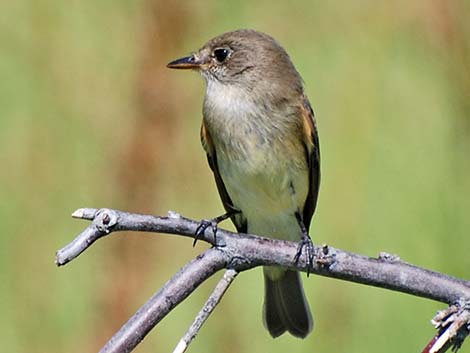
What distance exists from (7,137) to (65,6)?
84cm

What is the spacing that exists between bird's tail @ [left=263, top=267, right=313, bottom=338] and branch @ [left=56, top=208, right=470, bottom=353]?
1.60 metres

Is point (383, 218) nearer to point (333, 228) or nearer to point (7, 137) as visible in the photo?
point (333, 228)

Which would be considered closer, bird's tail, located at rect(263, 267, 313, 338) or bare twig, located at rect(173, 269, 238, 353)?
bare twig, located at rect(173, 269, 238, 353)

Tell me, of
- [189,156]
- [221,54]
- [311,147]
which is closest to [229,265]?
[311,147]

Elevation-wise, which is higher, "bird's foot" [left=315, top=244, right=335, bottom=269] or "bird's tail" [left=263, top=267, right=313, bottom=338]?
"bird's tail" [left=263, top=267, right=313, bottom=338]

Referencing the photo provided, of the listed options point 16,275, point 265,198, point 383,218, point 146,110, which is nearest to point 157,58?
point 146,110

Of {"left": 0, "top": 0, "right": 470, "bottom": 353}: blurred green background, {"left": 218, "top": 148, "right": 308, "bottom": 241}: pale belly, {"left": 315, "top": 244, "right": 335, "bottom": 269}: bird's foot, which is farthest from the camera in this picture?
{"left": 0, "top": 0, "right": 470, "bottom": 353}: blurred green background

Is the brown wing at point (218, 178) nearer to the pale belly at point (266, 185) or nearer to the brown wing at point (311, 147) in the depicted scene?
the pale belly at point (266, 185)

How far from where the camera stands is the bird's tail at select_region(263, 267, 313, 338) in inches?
158

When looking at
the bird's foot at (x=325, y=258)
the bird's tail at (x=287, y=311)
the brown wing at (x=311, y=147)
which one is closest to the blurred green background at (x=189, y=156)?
the bird's tail at (x=287, y=311)

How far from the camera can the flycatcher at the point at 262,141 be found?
3908 millimetres

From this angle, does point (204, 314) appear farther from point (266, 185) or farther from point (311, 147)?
point (311, 147)

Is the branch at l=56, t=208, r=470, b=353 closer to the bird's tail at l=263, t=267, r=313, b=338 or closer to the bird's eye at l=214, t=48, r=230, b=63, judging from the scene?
the bird's tail at l=263, t=267, r=313, b=338

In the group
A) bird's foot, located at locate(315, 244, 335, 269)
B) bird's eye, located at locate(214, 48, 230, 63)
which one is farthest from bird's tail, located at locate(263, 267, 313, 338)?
bird's foot, located at locate(315, 244, 335, 269)
